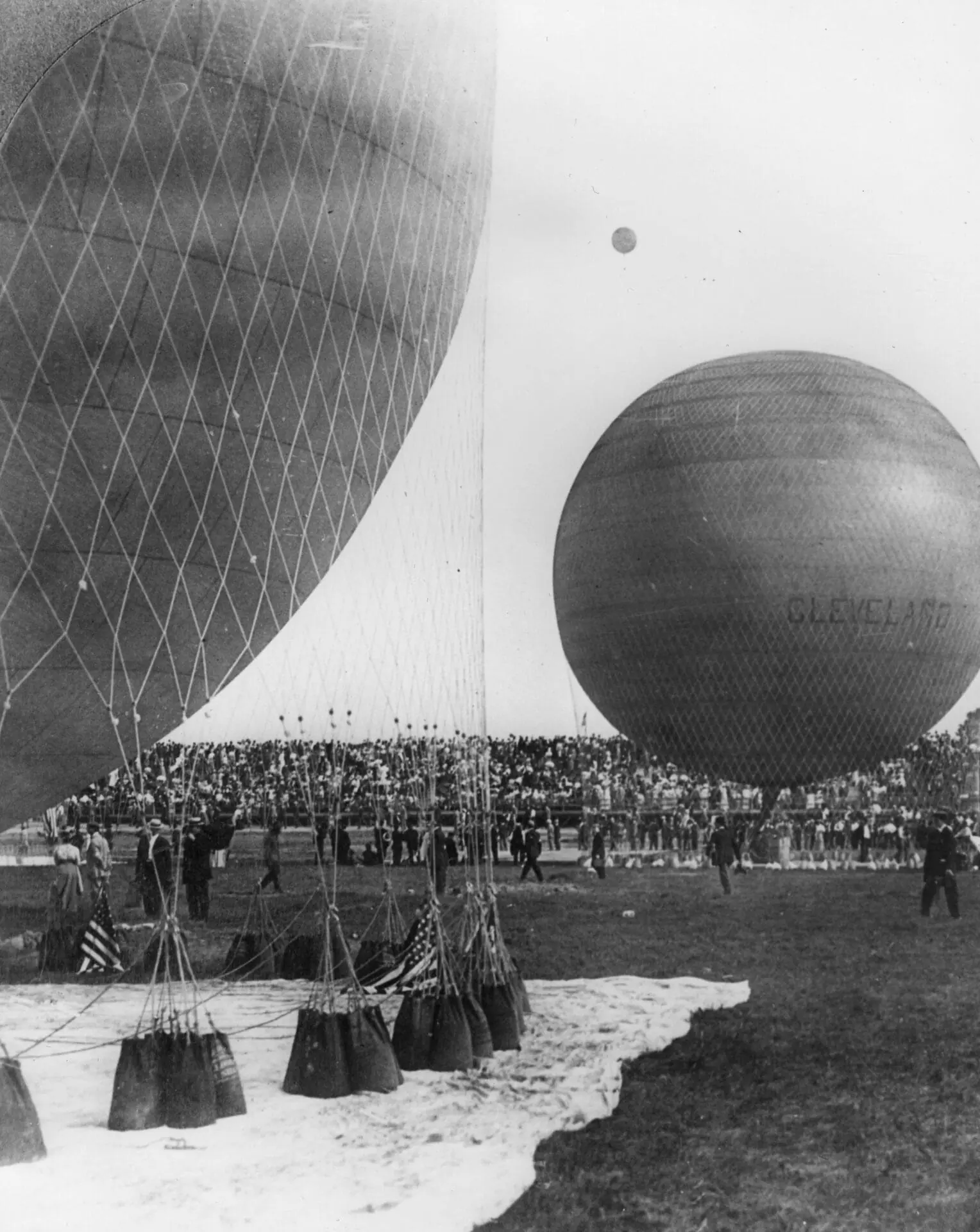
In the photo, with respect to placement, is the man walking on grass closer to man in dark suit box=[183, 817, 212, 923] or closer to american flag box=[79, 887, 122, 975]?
man in dark suit box=[183, 817, 212, 923]

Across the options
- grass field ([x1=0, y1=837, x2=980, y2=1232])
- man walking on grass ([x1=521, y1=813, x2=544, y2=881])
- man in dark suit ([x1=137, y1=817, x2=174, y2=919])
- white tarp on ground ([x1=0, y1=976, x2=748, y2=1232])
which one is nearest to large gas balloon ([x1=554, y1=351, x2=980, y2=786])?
man walking on grass ([x1=521, y1=813, x2=544, y2=881])

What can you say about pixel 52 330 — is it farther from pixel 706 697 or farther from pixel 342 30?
pixel 706 697

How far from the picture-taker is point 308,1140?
232 inches

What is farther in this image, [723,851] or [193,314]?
[723,851]

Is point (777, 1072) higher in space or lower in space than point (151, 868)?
lower

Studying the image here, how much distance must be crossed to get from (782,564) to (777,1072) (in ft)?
33.3

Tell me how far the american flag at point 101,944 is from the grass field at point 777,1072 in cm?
51

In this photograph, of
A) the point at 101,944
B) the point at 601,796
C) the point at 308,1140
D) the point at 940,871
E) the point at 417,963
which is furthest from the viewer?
the point at 601,796

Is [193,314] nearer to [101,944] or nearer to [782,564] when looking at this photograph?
[101,944]

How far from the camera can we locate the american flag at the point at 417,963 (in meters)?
7.71

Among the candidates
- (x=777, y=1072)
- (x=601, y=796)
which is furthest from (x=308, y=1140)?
(x=601, y=796)

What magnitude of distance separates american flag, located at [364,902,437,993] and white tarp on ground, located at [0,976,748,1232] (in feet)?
2.05

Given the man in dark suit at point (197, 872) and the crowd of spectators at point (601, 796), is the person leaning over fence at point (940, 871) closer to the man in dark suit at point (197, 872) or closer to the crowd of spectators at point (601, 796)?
the crowd of spectators at point (601, 796)

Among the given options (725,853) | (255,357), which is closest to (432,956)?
(255,357)
